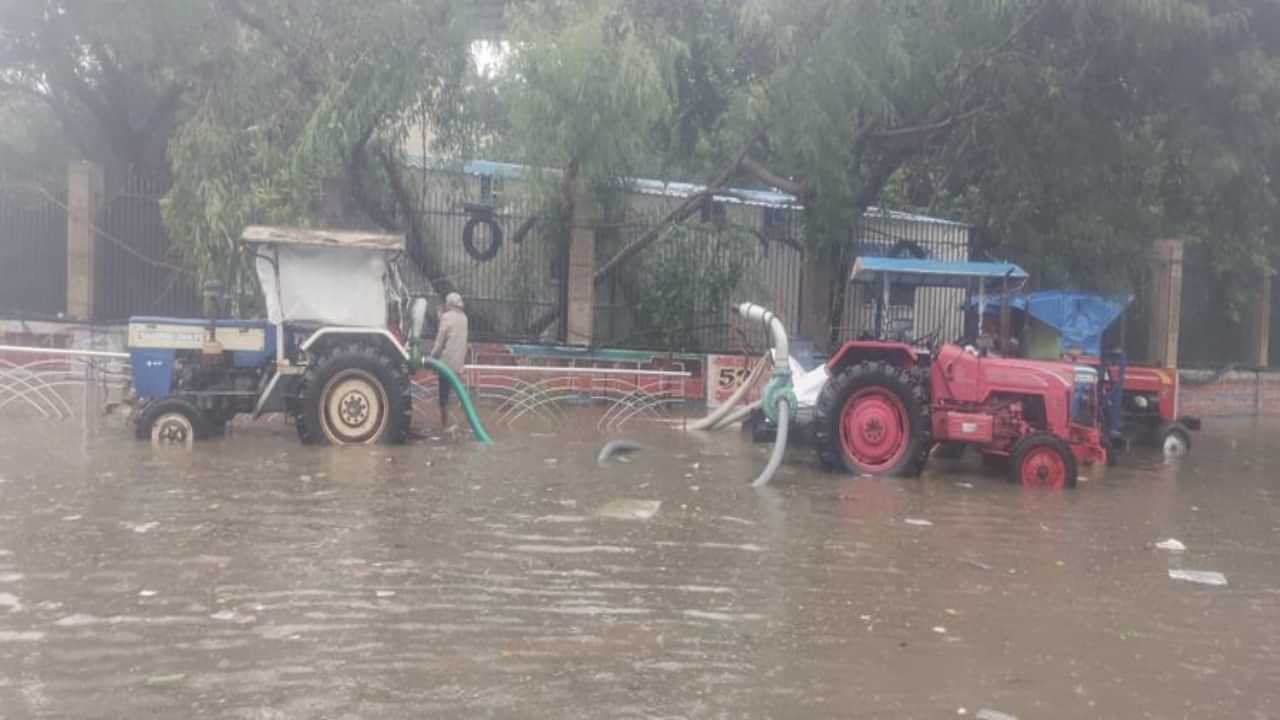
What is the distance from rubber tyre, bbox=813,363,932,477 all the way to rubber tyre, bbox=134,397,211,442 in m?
5.82

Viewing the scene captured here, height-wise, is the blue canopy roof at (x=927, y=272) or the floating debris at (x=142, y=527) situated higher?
the blue canopy roof at (x=927, y=272)

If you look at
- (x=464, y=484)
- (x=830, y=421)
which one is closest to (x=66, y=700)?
(x=464, y=484)

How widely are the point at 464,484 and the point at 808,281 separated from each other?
998 centimetres

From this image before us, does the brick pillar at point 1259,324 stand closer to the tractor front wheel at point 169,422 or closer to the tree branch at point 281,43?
the tree branch at point 281,43

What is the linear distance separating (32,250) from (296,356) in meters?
8.37

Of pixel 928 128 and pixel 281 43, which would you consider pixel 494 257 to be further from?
pixel 928 128

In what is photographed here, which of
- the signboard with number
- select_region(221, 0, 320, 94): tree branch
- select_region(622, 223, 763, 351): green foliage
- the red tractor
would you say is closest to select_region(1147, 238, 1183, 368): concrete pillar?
select_region(622, 223, 763, 351): green foliage

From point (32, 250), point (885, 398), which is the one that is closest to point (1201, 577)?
point (885, 398)

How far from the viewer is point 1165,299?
1902cm

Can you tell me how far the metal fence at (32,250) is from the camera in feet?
58.0

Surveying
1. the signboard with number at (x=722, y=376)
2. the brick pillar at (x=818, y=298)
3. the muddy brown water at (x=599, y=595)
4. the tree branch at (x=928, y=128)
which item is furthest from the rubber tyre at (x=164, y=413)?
the tree branch at (x=928, y=128)

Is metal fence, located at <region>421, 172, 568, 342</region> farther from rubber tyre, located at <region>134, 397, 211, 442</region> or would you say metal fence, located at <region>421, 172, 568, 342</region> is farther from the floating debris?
the floating debris

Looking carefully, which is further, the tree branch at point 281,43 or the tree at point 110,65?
the tree at point 110,65

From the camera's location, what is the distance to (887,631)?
595 cm
